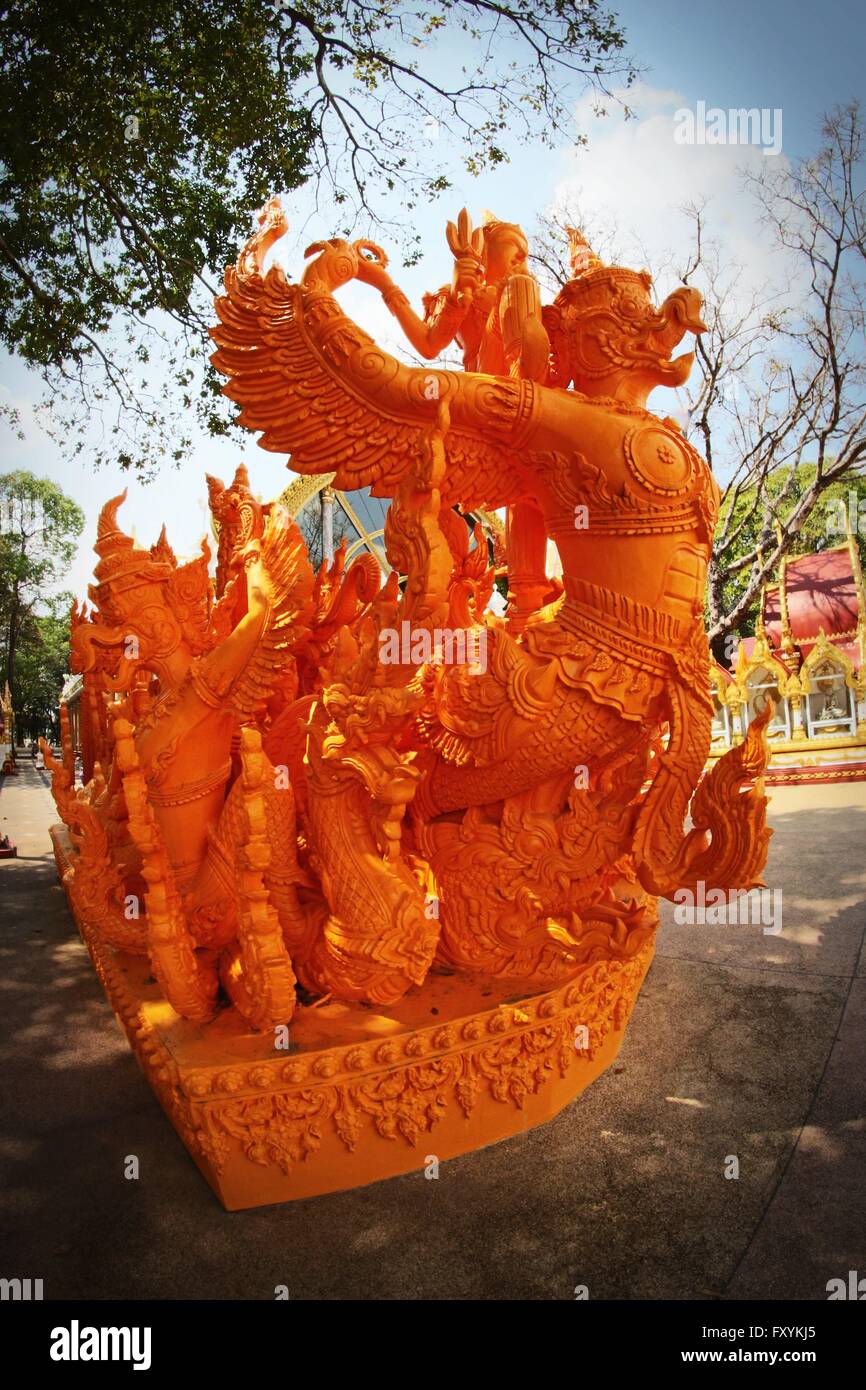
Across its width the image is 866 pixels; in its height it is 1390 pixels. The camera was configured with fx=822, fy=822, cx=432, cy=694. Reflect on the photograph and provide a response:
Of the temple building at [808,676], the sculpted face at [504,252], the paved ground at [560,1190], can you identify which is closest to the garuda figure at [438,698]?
the sculpted face at [504,252]

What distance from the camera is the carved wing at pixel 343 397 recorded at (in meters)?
2.64

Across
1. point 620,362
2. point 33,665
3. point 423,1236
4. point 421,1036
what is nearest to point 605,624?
point 620,362

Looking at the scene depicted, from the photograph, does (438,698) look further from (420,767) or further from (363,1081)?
(363,1081)

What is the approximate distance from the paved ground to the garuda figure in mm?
514

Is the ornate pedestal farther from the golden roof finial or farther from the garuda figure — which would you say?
the golden roof finial

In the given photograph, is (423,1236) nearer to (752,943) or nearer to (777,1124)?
(777,1124)

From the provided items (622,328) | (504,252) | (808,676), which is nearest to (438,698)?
(622,328)

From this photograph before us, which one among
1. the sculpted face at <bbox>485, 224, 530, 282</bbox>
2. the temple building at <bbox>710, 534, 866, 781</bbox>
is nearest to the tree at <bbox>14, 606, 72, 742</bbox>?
the temple building at <bbox>710, 534, 866, 781</bbox>

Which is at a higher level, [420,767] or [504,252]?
[504,252]

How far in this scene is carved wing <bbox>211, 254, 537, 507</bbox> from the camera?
2.64 m

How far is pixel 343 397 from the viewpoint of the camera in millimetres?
2725

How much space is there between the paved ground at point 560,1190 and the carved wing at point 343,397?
7.02 feet

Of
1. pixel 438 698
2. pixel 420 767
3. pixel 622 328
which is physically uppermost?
pixel 622 328

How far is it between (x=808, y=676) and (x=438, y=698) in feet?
32.2
